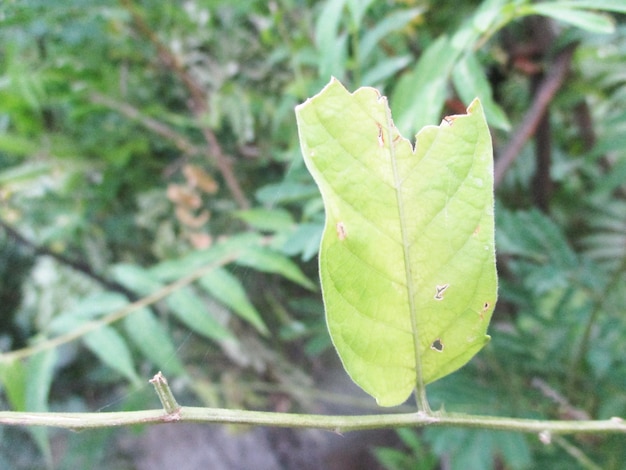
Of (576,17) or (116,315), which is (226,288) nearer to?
(116,315)

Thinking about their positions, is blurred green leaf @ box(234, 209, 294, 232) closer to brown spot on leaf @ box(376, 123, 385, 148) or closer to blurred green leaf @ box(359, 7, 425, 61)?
blurred green leaf @ box(359, 7, 425, 61)

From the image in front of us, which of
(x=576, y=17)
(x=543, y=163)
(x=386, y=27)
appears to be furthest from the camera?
(x=543, y=163)

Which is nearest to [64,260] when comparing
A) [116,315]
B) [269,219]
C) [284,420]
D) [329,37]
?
[116,315]

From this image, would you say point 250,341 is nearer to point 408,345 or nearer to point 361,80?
point 361,80

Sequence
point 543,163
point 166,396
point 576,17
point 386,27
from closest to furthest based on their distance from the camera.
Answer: point 166,396 < point 576,17 < point 386,27 < point 543,163

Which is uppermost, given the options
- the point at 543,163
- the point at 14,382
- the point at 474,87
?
the point at 474,87

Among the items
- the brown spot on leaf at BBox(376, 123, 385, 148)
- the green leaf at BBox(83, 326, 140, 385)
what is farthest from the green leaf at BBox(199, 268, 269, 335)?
the brown spot on leaf at BBox(376, 123, 385, 148)

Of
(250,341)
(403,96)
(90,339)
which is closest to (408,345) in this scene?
(403,96)
